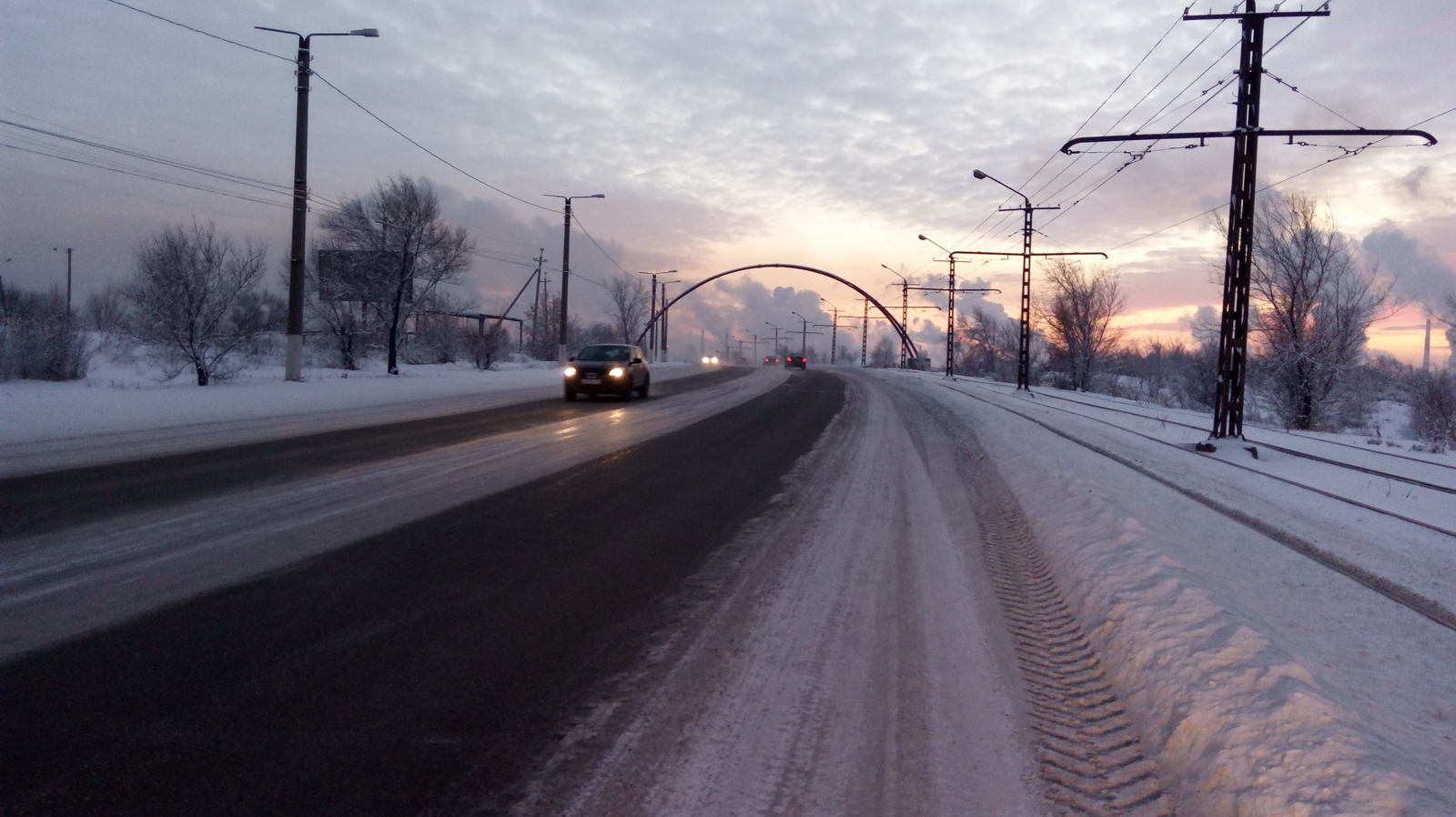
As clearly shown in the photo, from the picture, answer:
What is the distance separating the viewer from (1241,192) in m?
16.0

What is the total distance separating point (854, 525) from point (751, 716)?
474 centimetres

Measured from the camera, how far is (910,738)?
4.05 meters

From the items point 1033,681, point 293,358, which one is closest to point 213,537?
point 1033,681

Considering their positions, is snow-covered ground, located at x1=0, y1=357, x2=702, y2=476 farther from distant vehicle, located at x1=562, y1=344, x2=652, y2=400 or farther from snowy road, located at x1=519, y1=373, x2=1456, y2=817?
snowy road, located at x1=519, y1=373, x2=1456, y2=817

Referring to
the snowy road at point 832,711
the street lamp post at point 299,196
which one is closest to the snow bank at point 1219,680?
the snowy road at point 832,711

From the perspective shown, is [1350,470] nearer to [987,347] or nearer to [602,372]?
[602,372]

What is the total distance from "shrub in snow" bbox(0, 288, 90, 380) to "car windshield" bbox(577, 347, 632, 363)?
16888mm

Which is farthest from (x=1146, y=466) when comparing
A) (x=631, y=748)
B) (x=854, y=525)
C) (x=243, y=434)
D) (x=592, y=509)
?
(x=243, y=434)

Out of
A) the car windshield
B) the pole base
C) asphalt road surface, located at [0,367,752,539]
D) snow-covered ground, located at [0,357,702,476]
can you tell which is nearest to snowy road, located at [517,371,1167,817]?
asphalt road surface, located at [0,367,752,539]

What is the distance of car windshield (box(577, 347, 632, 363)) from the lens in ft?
84.1

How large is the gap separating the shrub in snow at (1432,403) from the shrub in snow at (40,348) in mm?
42690

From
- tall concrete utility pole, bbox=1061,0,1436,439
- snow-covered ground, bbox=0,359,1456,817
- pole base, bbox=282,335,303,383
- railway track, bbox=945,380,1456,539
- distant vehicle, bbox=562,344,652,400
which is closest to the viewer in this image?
snow-covered ground, bbox=0,359,1456,817

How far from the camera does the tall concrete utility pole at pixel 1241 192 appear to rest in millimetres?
15656

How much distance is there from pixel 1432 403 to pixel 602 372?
93.8 feet
